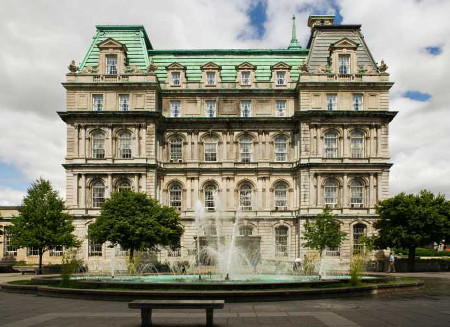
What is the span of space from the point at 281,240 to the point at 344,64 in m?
19.8

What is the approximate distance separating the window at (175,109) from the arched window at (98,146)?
785 cm

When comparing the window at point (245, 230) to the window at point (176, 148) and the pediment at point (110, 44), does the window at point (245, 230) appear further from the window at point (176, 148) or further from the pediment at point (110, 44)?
the pediment at point (110, 44)

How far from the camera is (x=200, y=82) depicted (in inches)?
2041

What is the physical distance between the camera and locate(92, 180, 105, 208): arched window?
159ft

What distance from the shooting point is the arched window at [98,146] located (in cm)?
4888

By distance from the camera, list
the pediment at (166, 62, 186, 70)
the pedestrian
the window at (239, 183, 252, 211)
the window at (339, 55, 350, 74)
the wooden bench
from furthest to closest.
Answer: the pediment at (166, 62, 186, 70)
the window at (239, 183, 252, 211)
the window at (339, 55, 350, 74)
the pedestrian
the wooden bench

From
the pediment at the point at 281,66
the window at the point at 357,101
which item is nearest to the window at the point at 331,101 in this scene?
the window at the point at 357,101

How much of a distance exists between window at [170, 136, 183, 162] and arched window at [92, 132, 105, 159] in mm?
7259

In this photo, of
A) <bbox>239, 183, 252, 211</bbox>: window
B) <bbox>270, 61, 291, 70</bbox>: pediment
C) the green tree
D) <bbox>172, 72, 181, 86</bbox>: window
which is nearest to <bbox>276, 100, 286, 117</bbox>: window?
<bbox>270, 61, 291, 70</bbox>: pediment

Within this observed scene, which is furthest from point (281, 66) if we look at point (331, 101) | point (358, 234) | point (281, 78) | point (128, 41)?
point (358, 234)

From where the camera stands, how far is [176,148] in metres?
51.2

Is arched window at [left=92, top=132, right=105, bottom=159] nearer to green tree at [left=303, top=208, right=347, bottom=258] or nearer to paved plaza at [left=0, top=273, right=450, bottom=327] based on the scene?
green tree at [left=303, top=208, right=347, bottom=258]

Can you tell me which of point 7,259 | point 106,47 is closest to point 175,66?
point 106,47

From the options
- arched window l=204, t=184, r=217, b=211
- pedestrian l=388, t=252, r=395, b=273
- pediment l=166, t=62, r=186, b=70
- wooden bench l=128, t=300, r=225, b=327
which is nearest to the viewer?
wooden bench l=128, t=300, r=225, b=327
